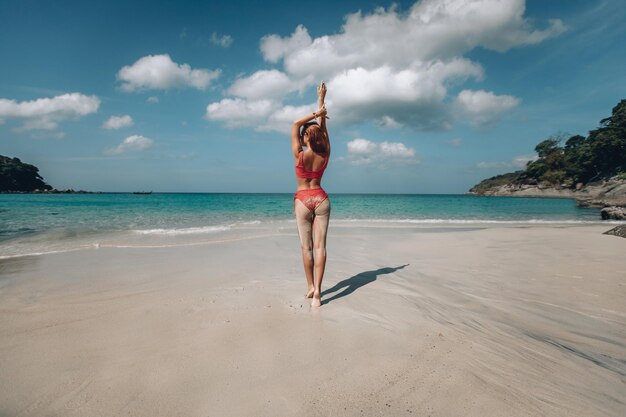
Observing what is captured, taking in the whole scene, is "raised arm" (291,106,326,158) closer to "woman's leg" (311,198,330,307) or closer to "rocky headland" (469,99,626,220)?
"woman's leg" (311,198,330,307)

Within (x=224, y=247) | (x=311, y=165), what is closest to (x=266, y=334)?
(x=311, y=165)

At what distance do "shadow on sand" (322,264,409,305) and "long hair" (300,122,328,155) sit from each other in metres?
2.21

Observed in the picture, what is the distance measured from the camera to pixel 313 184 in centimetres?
421

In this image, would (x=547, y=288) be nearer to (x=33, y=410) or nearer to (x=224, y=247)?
(x=33, y=410)

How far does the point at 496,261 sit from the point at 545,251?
2383 millimetres

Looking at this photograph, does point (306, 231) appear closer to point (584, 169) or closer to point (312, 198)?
point (312, 198)

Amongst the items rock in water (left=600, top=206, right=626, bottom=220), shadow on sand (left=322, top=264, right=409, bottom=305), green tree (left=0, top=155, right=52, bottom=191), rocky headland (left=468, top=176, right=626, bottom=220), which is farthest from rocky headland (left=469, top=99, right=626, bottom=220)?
green tree (left=0, top=155, right=52, bottom=191)

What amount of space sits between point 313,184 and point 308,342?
2089mm

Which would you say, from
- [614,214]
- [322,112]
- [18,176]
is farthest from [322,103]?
[18,176]

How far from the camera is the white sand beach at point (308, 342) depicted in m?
2.18

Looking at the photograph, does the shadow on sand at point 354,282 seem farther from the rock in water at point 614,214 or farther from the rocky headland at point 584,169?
the rocky headland at point 584,169

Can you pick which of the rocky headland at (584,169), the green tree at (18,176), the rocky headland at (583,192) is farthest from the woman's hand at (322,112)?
the green tree at (18,176)

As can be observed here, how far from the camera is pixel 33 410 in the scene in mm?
2066

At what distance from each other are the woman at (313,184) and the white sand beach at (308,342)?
625 mm
